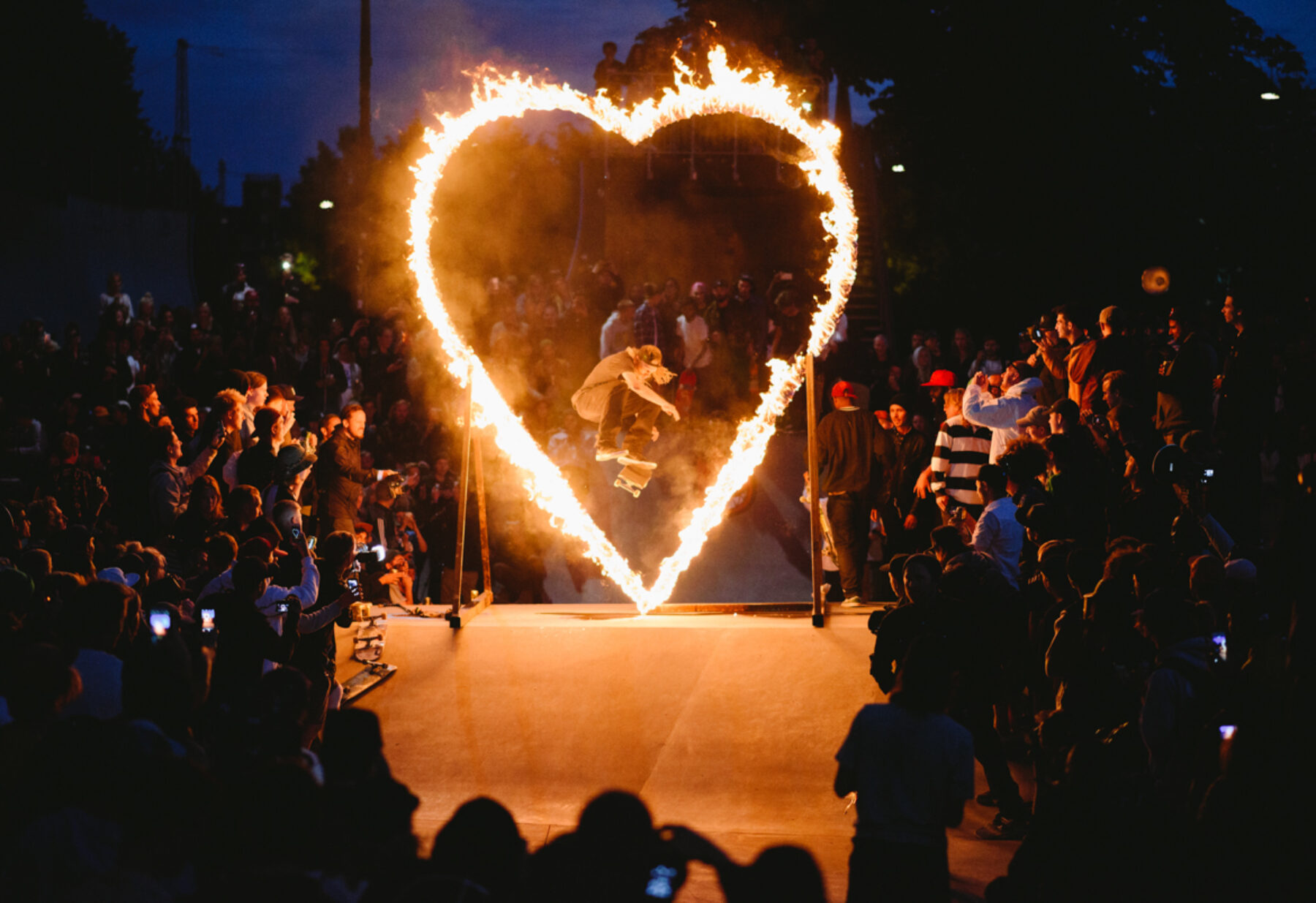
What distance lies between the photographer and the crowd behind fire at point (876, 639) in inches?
140

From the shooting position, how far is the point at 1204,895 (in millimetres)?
3967

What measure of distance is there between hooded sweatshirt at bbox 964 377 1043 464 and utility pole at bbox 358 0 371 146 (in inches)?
712

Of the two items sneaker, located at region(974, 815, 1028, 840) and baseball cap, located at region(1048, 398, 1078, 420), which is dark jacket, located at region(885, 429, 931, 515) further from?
sneaker, located at region(974, 815, 1028, 840)

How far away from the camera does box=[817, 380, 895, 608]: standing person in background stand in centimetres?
977

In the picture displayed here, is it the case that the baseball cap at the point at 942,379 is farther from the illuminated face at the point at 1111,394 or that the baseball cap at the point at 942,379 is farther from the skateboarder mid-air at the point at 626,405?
the illuminated face at the point at 1111,394

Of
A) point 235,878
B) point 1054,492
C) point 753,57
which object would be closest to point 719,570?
point 1054,492

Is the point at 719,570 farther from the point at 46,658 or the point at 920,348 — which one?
the point at 46,658

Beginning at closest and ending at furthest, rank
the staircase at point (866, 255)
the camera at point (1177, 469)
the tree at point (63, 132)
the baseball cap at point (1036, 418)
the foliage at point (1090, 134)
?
1. the camera at point (1177, 469)
2. the baseball cap at point (1036, 418)
3. the staircase at point (866, 255)
4. the foliage at point (1090, 134)
5. the tree at point (63, 132)

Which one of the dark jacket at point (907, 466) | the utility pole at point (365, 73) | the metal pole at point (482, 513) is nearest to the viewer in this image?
the metal pole at point (482, 513)

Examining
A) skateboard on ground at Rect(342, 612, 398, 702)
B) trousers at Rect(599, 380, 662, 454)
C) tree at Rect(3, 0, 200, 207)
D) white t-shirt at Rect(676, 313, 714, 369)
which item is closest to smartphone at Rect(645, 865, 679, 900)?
skateboard on ground at Rect(342, 612, 398, 702)

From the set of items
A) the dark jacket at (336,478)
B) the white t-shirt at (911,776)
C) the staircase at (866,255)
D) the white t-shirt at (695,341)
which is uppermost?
the staircase at (866,255)

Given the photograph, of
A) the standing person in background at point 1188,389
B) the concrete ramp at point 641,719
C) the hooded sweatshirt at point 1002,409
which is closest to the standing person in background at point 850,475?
the hooded sweatshirt at point 1002,409

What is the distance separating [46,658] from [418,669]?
12.5 feet

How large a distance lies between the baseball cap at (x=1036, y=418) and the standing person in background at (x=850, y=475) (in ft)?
6.20
